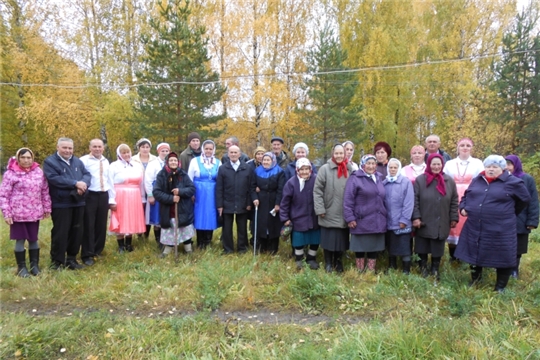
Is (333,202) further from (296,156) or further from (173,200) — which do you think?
(173,200)

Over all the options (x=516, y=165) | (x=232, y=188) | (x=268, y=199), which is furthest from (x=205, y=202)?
(x=516, y=165)

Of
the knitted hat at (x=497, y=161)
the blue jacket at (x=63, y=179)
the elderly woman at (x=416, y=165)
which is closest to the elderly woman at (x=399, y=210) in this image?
the elderly woman at (x=416, y=165)

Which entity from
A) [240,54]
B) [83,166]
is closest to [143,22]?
[240,54]

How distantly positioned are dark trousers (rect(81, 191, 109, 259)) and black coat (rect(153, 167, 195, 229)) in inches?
34.0

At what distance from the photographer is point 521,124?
595 inches

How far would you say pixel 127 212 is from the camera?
573 centimetres

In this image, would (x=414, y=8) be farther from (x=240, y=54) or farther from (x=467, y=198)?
(x=467, y=198)

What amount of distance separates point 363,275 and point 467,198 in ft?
5.51

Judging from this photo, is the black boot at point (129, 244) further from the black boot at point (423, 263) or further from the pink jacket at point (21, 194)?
the black boot at point (423, 263)

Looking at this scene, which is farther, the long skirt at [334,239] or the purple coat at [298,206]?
the purple coat at [298,206]

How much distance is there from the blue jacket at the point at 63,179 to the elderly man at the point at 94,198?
24cm

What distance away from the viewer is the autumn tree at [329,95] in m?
15.4

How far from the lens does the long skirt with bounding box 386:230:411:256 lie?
4.80 meters

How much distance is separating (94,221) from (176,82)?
984 centimetres
